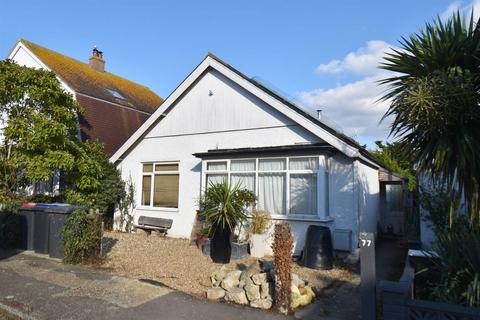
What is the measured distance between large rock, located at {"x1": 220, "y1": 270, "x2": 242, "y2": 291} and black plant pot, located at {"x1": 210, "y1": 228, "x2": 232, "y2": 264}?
2300 mm

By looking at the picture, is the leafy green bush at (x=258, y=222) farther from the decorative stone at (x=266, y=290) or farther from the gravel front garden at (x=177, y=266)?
the decorative stone at (x=266, y=290)

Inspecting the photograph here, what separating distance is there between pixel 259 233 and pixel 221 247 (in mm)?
1291

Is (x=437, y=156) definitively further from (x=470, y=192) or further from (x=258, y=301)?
(x=258, y=301)

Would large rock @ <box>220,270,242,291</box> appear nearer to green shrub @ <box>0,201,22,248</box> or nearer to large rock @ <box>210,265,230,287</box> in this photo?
large rock @ <box>210,265,230,287</box>

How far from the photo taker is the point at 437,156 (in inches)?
209

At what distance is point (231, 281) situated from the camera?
19.7ft

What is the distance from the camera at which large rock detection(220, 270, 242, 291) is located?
19.4 ft

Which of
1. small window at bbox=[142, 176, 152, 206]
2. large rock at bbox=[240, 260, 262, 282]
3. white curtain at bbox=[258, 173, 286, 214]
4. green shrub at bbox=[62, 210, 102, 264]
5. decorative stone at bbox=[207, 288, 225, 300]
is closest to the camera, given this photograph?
decorative stone at bbox=[207, 288, 225, 300]

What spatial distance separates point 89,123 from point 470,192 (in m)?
15.6

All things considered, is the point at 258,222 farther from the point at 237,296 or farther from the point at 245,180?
the point at 237,296

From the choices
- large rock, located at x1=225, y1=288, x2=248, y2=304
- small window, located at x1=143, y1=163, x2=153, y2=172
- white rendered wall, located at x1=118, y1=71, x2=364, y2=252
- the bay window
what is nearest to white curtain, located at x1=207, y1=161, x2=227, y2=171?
the bay window

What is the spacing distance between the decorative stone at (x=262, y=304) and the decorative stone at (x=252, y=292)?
0.24 ft

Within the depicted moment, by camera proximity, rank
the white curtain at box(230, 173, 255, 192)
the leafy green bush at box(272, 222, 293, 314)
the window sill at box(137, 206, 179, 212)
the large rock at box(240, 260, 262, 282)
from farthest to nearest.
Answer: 1. the window sill at box(137, 206, 179, 212)
2. the white curtain at box(230, 173, 255, 192)
3. the large rock at box(240, 260, 262, 282)
4. the leafy green bush at box(272, 222, 293, 314)

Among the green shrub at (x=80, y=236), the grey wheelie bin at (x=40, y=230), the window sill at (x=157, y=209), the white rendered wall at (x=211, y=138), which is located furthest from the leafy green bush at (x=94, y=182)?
the green shrub at (x=80, y=236)
